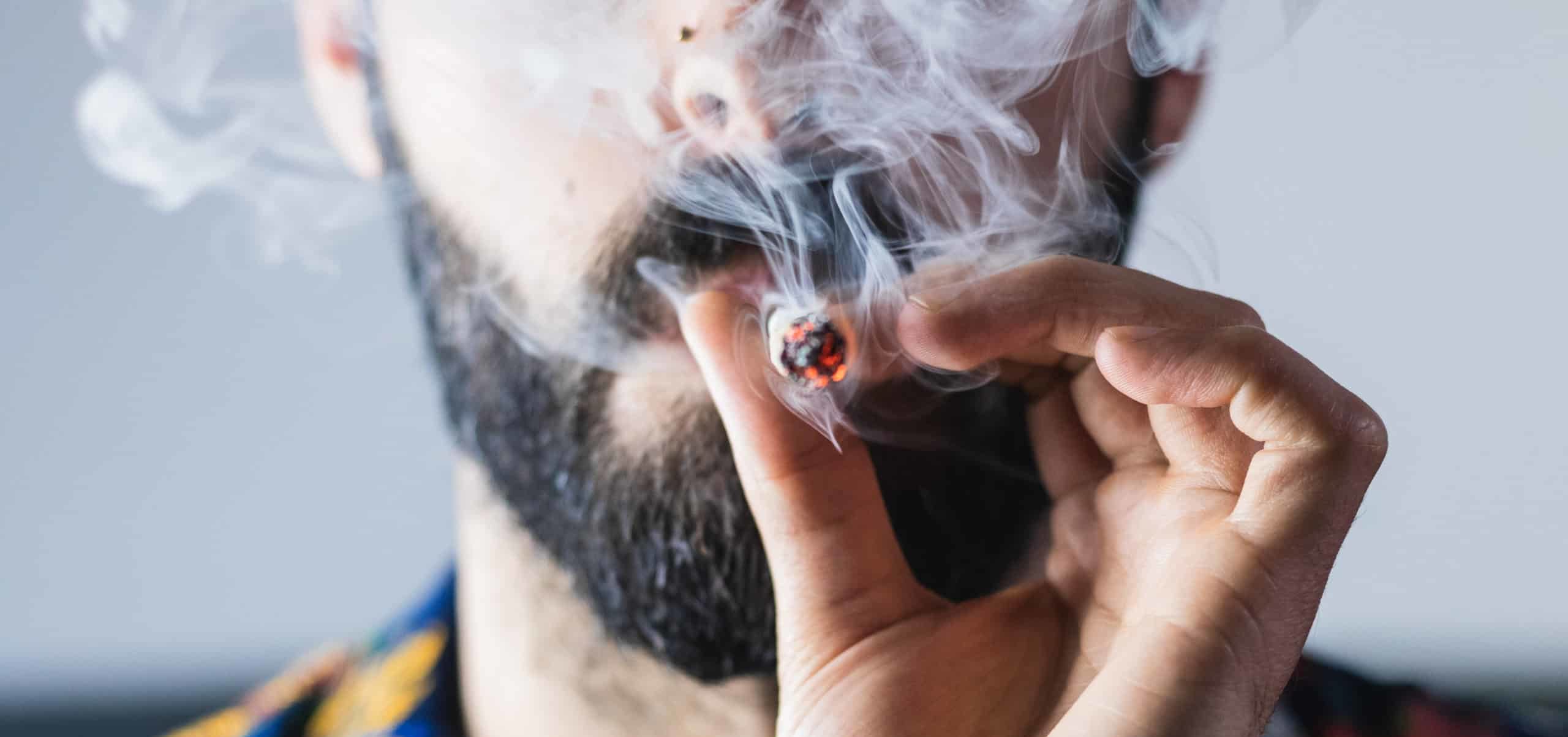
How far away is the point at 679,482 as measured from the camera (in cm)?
109

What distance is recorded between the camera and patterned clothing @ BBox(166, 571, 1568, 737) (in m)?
1.49

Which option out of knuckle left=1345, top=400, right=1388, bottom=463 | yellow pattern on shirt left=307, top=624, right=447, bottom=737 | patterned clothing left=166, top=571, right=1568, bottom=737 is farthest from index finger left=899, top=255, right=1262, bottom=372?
yellow pattern on shirt left=307, top=624, right=447, bottom=737

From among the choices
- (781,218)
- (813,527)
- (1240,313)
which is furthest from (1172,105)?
(813,527)

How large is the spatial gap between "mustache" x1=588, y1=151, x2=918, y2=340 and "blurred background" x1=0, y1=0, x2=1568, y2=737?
1.99ft

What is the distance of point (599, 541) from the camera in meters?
1.16

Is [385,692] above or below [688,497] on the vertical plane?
below

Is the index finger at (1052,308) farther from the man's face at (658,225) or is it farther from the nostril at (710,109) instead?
the nostril at (710,109)

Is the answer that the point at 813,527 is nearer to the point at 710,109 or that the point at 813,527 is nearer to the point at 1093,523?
the point at 1093,523

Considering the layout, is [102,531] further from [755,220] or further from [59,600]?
[755,220]

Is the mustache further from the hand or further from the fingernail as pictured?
the fingernail

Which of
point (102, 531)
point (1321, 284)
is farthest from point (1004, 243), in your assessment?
point (102, 531)

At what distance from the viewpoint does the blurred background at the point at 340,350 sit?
4.93ft

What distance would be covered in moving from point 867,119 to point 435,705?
1116 millimetres

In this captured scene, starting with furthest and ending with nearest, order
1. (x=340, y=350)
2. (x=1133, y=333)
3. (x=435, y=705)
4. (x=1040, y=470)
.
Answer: (x=340, y=350) → (x=435, y=705) → (x=1040, y=470) → (x=1133, y=333)
